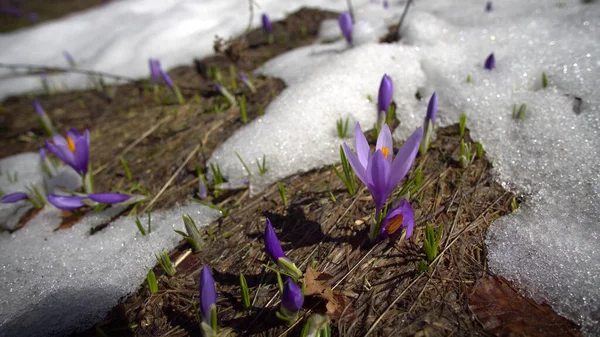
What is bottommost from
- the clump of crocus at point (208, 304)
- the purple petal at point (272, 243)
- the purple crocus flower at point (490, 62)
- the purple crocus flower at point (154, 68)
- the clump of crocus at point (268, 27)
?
the clump of crocus at point (208, 304)

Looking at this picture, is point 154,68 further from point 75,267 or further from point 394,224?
point 394,224

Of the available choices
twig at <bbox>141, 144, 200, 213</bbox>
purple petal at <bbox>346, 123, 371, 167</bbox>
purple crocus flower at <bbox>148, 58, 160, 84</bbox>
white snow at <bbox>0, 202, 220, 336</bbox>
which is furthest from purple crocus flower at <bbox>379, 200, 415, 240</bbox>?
purple crocus flower at <bbox>148, 58, 160, 84</bbox>

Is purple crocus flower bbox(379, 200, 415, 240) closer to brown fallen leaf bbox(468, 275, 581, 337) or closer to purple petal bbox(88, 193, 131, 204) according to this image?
brown fallen leaf bbox(468, 275, 581, 337)

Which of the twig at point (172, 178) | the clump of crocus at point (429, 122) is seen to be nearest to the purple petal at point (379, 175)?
the clump of crocus at point (429, 122)

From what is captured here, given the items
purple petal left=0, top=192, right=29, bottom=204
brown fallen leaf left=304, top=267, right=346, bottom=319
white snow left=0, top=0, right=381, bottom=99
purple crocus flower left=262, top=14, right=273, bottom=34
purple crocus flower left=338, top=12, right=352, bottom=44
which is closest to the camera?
brown fallen leaf left=304, top=267, right=346, bottom=319

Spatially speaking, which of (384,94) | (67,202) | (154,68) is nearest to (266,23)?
(154,68)

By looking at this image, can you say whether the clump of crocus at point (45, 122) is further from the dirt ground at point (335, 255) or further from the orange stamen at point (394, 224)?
the orange stamen at point (394, 224)

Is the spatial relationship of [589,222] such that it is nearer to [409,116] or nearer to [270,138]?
[409,116]

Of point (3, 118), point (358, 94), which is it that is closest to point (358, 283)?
point (358, 94)
